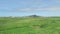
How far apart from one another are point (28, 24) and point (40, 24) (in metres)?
0.84

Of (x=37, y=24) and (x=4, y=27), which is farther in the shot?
(x=37, y=24)

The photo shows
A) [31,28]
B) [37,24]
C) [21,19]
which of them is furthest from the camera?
[21,19]

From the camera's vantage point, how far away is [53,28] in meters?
10.1

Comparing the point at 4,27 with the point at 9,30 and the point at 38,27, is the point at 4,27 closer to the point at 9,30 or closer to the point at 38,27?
the point at 9,30

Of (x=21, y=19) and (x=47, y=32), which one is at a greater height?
(x=21, y=19)

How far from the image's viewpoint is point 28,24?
34.9 ft

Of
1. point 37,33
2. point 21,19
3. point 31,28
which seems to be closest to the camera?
point 37,33

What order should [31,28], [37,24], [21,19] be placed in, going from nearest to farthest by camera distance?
[31,28]
[37,24]
[21,19]

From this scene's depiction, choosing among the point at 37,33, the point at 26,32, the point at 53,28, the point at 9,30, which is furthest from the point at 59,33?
the point at 9,30

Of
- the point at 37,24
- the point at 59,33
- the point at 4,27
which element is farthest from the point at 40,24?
the point at 4,27

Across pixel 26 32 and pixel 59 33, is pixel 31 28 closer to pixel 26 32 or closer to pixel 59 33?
pixel 26 32

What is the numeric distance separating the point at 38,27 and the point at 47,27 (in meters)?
0.61

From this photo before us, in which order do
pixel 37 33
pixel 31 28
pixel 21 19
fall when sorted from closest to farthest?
pixel 37 33 → pixel 31 28 → pixel 21 19

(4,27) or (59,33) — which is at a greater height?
(4,27)
